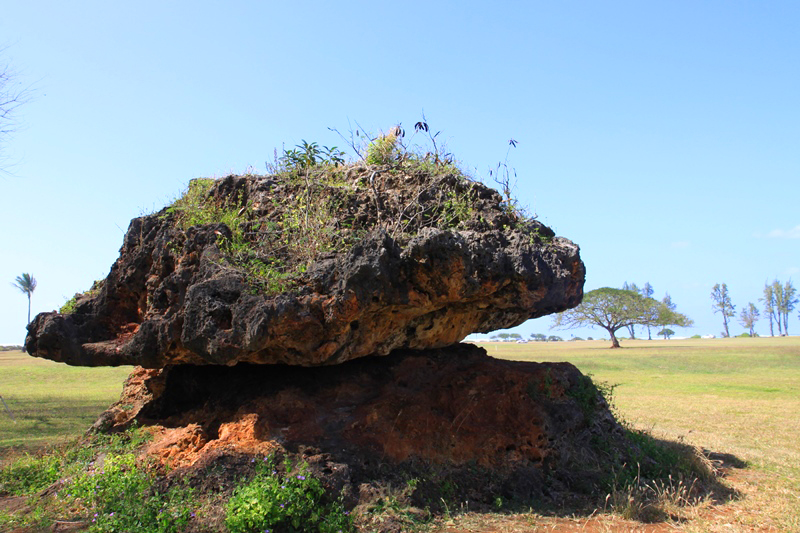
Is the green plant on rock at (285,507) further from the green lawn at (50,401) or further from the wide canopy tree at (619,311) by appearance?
the wide canopy tree at (619,311)

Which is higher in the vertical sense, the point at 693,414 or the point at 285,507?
the point at 285,507

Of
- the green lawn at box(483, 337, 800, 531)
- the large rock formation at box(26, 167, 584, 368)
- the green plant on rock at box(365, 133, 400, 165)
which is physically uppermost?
the green plant on rock at box(365, 133, 400, 165)

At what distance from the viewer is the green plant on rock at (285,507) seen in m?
5.32

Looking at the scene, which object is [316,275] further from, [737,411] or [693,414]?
[737,411]

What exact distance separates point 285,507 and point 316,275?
226 cm

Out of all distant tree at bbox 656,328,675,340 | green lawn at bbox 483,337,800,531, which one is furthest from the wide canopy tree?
distant tree at bbox 656,328,675,340

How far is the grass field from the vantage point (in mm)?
6246

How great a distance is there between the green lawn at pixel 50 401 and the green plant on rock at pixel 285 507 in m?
6.58

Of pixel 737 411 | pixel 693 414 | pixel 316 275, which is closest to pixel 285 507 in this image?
pixel 316 275

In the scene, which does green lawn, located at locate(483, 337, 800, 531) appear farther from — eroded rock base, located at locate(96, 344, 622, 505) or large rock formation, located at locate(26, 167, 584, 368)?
large rock formation, located at locate(26, 167, 584, 368)

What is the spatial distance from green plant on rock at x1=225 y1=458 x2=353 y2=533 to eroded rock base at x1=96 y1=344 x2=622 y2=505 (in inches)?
9.3

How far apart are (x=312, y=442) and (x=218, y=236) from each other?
2.73 metres

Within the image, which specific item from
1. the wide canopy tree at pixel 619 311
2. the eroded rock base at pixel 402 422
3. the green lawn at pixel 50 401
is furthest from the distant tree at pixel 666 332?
the eroded rock base at pixel 402 422

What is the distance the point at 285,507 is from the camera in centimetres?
549
